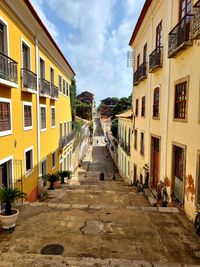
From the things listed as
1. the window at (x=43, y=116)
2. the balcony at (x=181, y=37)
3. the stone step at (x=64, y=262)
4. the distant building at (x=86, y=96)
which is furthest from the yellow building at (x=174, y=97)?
the distant building at (x=86, y=96)

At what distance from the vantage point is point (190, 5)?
7.74m

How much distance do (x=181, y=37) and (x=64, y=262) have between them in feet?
24.8

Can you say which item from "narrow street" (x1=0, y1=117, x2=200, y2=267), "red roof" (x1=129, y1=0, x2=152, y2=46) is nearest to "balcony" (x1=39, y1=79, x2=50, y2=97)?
"narrow street" (x1=0, y1=117, x2=200, y2=267)

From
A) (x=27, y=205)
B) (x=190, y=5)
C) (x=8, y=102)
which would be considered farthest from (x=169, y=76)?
(x=27, y=205)

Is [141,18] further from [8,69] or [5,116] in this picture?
[5,116]

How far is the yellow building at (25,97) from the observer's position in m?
8.59

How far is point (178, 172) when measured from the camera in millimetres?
8844

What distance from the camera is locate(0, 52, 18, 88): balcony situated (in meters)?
7.90

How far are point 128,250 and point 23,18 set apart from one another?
1006cm

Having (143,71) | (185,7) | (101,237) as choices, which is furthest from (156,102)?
(101,237)

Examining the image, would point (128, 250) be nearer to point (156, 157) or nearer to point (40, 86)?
point (156, 157)

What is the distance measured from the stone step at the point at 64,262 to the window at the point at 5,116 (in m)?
Answer: 4.74

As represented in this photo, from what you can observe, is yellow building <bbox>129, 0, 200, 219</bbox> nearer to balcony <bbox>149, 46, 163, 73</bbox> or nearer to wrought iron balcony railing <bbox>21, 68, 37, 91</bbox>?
balcony <bbox>149, 46, 163, 73</bbox>

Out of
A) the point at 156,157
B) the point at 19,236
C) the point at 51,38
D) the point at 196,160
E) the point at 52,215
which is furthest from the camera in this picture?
the point at 51,38
